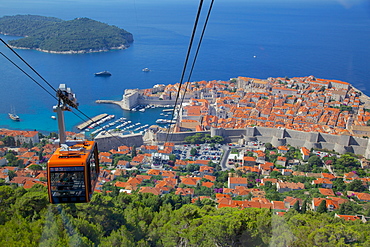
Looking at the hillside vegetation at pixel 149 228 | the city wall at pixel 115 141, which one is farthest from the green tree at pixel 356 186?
the city wall at pixel 115 141

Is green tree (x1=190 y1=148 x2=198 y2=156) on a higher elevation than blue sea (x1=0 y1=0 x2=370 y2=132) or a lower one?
lower

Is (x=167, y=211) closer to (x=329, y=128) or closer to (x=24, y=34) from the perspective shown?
(x=329, y=128)

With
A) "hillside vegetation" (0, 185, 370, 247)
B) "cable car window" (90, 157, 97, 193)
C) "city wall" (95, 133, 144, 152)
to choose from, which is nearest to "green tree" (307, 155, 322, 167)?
"hillside vegetation" (0, 185, 370, 247)

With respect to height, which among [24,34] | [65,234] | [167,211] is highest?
[24,34]

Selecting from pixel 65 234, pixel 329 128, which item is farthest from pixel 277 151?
pixel 65 234

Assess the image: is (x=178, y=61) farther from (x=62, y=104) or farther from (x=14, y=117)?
(x=62, y=104)

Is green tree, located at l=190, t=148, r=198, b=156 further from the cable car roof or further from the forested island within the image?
the forested island
